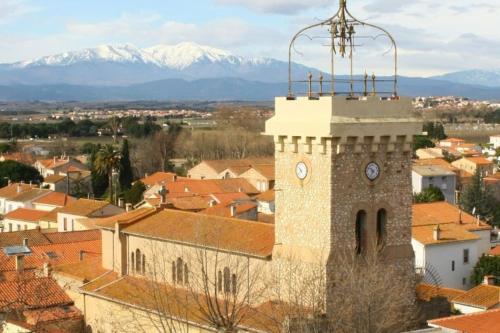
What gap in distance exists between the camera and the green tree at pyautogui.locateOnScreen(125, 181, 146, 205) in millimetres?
68488

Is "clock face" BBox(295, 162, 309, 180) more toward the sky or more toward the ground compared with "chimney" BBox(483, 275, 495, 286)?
more toward the sky

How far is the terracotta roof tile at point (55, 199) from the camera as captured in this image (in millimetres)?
66562

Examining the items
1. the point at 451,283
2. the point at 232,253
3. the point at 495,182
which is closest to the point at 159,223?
the point at 232,253

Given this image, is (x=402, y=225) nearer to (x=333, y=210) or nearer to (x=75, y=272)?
(x=333, y=210)

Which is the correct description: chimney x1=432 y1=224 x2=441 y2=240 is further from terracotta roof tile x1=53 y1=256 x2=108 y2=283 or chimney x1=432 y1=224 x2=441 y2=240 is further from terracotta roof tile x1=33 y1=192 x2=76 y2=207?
terracotta roof tile x1=33 y1=192 x2=76 y2=207

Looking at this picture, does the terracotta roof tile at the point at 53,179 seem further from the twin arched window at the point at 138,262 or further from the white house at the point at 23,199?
the twin arched window at the point at 138,262

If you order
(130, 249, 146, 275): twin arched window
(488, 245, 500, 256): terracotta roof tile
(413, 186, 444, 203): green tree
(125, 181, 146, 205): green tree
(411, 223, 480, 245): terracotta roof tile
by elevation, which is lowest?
(488, 245, 500, 256): terracotta roof tile

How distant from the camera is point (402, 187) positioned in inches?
1014

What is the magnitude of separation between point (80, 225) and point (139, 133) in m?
67.4

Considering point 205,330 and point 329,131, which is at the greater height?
point 329,131

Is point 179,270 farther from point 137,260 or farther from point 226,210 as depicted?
point 226,210

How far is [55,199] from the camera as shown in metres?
68.2

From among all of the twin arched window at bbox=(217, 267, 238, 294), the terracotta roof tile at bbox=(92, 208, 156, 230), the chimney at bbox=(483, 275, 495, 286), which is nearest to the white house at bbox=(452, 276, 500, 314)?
the chimney at bbox=(483, 275, 495, 286)

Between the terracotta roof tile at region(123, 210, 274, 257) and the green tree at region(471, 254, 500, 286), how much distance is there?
18.0 meters
